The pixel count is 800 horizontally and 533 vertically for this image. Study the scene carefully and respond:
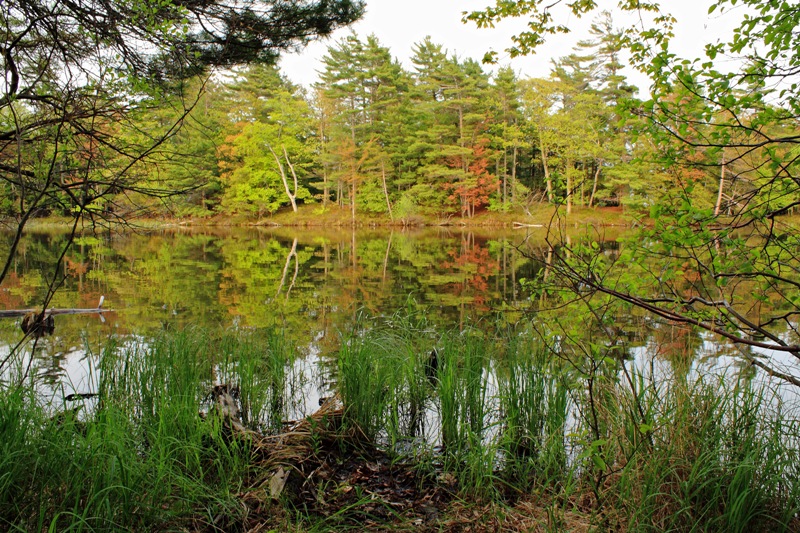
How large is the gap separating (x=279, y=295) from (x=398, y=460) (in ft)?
24.9

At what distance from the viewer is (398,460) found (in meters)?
3.30

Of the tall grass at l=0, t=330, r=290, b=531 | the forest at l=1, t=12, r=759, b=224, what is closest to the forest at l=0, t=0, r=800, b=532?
the tall grass at l=0, t=330, r=290, b=531

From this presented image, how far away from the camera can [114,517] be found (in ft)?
6.98

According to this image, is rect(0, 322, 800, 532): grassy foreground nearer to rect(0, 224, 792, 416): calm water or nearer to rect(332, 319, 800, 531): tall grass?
rect(332, 319, 800, 531): tall grass

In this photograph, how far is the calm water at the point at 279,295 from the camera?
18.6ft

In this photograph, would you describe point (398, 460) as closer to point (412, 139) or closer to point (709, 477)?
point (709, 477)

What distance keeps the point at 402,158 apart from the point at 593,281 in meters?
33.6

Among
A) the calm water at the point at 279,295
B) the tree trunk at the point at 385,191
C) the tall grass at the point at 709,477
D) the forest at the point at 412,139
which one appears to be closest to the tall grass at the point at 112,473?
the calm water at the point at 279,295

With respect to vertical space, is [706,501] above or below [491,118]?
Answer: below

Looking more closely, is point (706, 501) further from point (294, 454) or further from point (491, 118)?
point (491, 118)

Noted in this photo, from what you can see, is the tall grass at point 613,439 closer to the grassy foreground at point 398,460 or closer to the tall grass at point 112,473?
the grassy foreground at point 398,460

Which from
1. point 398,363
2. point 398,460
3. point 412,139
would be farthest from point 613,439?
point 412,139

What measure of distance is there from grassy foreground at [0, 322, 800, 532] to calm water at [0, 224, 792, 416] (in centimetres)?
71

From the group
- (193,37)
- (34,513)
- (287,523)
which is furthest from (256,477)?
(193,37)
